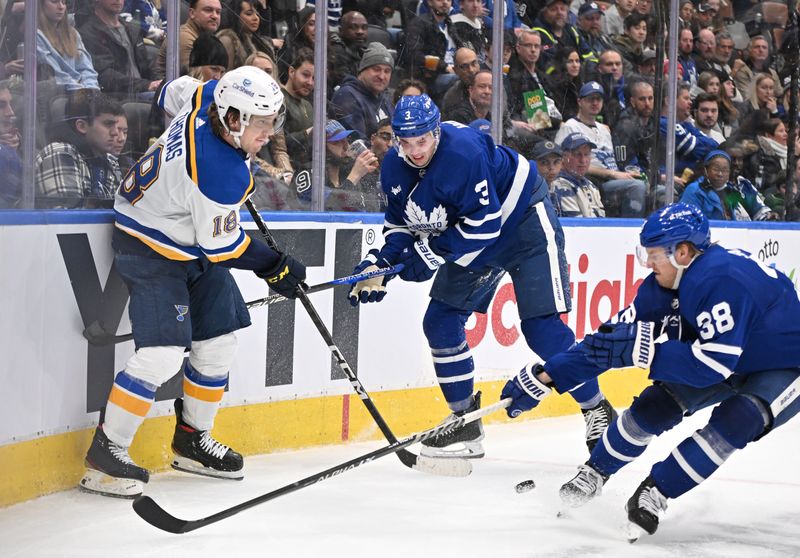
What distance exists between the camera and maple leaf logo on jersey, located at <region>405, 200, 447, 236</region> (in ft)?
11.2

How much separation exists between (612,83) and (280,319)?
89.6 inches

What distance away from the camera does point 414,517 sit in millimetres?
2986

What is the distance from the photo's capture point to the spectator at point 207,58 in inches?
144

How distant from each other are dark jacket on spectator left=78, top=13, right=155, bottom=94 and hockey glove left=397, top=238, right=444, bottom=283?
975mm

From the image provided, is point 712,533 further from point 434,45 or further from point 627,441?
point 434,45

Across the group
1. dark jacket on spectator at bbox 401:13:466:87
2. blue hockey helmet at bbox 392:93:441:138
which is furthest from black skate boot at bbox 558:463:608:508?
dark jacket on spectator at bbox 401:13:466:87

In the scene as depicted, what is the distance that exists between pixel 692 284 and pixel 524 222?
1.00 m

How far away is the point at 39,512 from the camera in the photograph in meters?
2.89

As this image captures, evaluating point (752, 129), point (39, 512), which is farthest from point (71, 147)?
point (752, 129)

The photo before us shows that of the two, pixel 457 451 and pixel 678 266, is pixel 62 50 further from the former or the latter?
pixel 678 266

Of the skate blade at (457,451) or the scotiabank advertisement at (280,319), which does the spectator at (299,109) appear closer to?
the scotiabank advertisement at (280,319)

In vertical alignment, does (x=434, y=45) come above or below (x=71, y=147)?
above

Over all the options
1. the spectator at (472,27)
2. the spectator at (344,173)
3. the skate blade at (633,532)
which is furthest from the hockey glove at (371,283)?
the spectator at (472,27)

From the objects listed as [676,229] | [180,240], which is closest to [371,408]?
[180,240]
